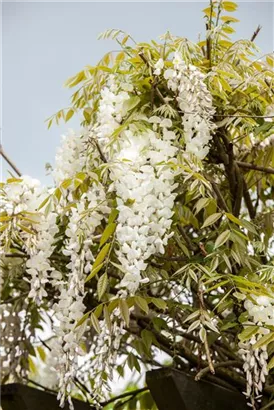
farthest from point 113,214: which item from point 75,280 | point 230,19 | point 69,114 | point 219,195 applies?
point 230,19

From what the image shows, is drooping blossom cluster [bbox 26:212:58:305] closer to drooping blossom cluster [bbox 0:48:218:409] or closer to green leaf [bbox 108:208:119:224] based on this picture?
drooping blossom cluster [bbox 0:48:218:409]

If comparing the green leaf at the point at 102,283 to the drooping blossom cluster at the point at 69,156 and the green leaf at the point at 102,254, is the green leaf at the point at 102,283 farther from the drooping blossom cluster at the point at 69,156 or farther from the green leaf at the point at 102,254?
the drooping blossom cluster at the point at 69,156

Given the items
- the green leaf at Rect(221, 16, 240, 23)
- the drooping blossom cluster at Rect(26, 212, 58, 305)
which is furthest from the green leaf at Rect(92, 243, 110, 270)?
the green leaf at Rect(221, 16, 240, 23)

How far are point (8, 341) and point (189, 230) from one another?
0.62m

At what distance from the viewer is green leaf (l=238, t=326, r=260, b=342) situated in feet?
5.02

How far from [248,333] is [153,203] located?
319 mm

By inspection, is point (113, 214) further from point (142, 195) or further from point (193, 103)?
point (193, 103)

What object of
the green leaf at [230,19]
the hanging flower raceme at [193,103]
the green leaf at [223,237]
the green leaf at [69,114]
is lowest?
the green leaf at [223,237]

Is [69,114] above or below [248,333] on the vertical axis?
above

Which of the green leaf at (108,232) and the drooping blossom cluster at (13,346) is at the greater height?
the green leaf at (108,232)

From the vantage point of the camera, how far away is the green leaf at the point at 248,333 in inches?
60.2

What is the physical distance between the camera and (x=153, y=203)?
1609 millimetres

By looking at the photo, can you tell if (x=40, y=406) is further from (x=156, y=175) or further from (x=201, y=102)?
(x=201, y=102)

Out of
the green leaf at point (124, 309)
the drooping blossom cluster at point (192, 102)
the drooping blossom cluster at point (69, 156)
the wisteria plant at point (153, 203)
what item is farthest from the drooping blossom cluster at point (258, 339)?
the drooping blossom cluster at point (69, 156)
